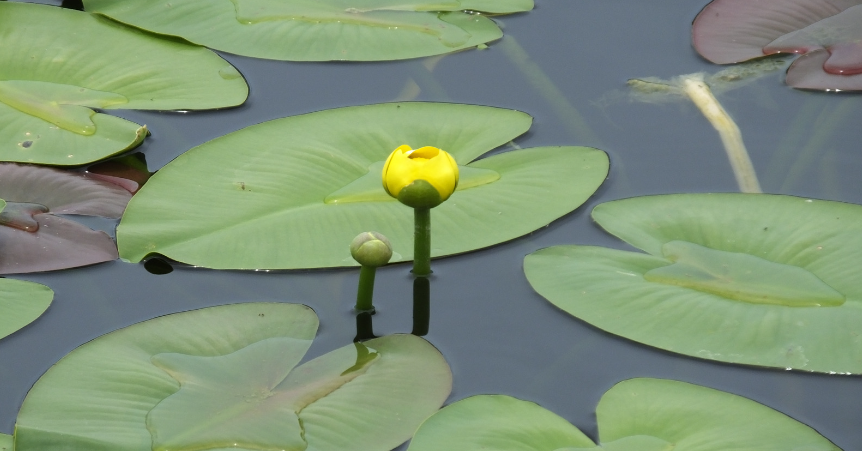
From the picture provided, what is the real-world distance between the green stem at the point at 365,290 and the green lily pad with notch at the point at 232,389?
0.09 m

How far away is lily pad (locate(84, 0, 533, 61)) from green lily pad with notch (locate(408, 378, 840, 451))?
1.17 meters

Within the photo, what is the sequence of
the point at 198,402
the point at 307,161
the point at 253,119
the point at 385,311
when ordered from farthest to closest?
the point at 253,119 → the point at 307,161 → the point at 385,311 → the point at 198,402

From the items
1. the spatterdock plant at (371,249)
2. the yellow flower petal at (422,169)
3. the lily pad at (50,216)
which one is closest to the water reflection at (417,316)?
the spatterdock plant at (371,249)

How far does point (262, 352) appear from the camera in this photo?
4.62 feet

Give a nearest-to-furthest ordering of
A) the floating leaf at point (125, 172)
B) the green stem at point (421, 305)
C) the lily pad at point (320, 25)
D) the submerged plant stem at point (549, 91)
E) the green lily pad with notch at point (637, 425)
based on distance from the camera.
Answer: the green lily pad with notch at point (637, 425) < the green stem at point (421, 305) < the floating leaf at point (125, 172) < the submerged plant stem at point (549, 91) < the lily pad at point (320, 25)

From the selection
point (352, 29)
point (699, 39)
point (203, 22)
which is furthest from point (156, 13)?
point (699, 39)

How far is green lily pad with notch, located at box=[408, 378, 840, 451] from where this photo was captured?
4.10ft

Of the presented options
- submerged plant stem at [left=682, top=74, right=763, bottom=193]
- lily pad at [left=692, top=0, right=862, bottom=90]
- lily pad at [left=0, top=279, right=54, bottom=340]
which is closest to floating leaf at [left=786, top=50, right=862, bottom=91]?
lily pad at [left=692, top=0, right=862, bottom=90]

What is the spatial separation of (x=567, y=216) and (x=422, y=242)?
1.15ft

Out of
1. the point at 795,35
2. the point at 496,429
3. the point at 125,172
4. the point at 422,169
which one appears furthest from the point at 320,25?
the point at 496,429

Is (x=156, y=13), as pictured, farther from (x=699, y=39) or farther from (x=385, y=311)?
(x=699, y=39)

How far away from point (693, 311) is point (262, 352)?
709 mm

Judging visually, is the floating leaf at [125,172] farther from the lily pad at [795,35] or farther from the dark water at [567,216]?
the lily pad at [795,35]

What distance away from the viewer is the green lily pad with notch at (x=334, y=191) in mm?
1641
